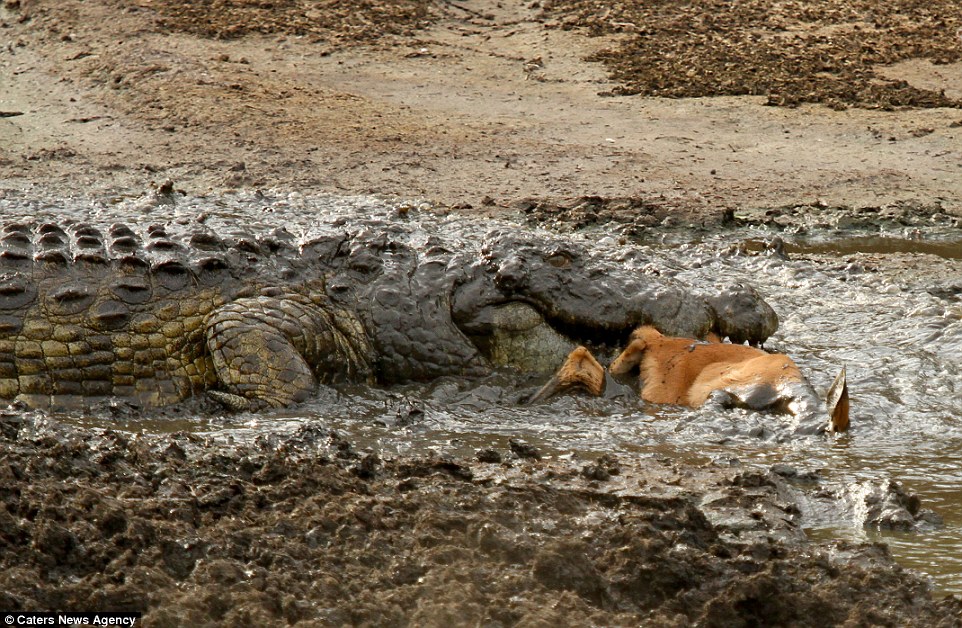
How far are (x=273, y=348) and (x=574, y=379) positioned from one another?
1.29m

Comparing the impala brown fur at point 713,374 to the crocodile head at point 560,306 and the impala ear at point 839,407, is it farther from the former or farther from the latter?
the crocodile head at point 560,306

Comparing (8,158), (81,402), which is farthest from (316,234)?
(8,158)

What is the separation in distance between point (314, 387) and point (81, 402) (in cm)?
96

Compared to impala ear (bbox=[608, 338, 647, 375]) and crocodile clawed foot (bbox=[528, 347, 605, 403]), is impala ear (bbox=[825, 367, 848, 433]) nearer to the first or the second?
impala ear (bbox=[608, 338, 647, 375])

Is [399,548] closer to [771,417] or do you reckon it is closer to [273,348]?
[273,348]

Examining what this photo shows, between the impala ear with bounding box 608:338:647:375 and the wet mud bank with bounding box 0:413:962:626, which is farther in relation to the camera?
the impala ear with bounding box 608:338:647:375

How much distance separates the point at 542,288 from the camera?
572 centimetres

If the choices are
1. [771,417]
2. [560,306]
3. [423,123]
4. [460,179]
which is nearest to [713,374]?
[771,417]

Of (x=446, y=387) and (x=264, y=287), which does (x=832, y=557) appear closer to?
(x=446, y=387)

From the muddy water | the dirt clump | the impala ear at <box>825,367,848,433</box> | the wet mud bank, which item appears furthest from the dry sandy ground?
the wet mud bank

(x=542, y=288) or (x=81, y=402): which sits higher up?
(x=542, y=288)

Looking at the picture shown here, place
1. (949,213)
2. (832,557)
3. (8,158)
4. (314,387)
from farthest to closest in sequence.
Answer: (8,158) → (949,213) → (314,387) → (832,557)

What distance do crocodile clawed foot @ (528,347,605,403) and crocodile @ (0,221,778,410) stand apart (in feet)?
0.72

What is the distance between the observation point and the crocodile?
17.5 feet
